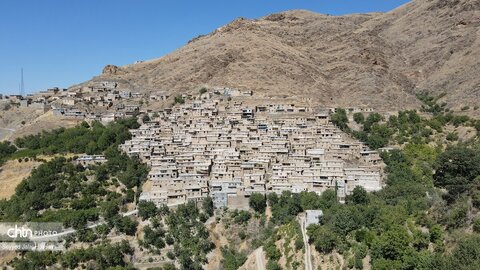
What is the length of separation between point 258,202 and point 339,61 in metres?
50.5

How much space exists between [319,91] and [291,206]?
120 ft

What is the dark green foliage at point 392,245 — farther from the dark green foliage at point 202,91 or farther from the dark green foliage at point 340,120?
the dark green foliage at point 202,91

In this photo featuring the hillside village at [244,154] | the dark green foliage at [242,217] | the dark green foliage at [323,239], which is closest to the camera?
the dark green foliage at [323,239]

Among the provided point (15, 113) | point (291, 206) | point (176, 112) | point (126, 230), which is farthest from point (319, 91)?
point (15, 113)

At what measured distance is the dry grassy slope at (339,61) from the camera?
80375mm

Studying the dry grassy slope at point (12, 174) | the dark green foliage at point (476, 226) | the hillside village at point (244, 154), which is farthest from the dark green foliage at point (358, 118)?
the dry grassy slope at point (12, 174)

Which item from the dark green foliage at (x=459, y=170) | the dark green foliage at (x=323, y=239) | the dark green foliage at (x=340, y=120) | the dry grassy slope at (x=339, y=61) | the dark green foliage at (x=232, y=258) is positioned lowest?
the dark green foliage at (x=232, y=258)

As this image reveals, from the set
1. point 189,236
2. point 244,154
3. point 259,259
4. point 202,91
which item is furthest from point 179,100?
point 259,259

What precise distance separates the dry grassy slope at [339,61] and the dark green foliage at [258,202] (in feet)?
96.1

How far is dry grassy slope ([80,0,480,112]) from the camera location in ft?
264

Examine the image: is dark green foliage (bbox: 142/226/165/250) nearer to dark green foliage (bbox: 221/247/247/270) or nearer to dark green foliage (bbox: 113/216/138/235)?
dark green foliage (bbox: 113/216/138/235)

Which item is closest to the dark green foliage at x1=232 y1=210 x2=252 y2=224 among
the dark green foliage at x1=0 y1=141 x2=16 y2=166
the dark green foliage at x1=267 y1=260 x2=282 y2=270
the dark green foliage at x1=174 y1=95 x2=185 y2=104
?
the dark green foliage at x1=267 y1=260 x2=282 y2=270

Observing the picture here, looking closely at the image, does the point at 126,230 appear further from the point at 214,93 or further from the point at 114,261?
the point at 214,93

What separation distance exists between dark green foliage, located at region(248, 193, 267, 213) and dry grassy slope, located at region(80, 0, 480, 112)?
2928cm
